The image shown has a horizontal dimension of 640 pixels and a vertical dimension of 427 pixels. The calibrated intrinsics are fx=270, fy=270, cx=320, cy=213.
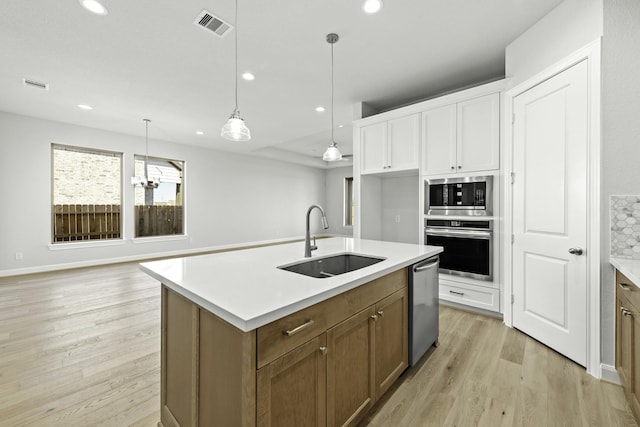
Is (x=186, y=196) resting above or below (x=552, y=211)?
above

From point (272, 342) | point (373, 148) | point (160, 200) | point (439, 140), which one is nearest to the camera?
point (272, 342)

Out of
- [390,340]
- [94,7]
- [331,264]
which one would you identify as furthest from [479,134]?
[94,7]

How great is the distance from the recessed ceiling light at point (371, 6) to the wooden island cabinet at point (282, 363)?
2.12 meters

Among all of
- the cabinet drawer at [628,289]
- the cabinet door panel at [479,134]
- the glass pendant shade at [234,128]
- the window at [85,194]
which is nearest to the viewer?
the cabinet drawer at [628,289]

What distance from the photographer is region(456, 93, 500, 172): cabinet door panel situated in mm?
2840

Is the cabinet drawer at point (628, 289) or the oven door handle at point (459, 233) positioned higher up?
the oven door handle at point (459, 233)

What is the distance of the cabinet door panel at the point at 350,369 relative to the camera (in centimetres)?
126

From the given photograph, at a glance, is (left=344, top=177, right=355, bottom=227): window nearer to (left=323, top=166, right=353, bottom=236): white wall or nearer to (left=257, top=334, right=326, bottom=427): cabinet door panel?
(left=323, top=166, right=353, bottom=236): white wall

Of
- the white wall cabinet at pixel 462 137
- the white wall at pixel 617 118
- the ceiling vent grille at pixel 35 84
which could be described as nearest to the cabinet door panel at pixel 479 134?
the white wall cabinet at pixel 462 137

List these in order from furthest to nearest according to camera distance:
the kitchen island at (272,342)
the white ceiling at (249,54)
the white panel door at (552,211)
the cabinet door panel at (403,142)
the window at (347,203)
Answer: the window at (347,203), the cabinet door panel at (403,142), the white ceiling at (249,54), the white panel door at (552,211), the kitchen island at (272,342)

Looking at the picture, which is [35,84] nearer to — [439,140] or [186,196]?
[186,196]

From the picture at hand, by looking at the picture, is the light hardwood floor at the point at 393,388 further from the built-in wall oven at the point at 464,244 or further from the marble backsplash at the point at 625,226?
the marble backsplash at the point at 625,226

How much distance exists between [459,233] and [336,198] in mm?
7022

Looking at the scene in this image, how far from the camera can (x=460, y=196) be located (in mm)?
3102
